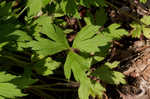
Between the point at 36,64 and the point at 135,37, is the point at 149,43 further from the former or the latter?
the point at 36,64

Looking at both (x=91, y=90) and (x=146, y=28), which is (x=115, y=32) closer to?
(x=146, y=28)

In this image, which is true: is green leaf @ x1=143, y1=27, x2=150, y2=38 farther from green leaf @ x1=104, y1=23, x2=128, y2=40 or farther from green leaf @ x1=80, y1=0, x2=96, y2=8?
green leaf @ x1=80, y1=0, x2=96, y2=8

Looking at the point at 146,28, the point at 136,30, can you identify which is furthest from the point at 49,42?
the point at 146,28

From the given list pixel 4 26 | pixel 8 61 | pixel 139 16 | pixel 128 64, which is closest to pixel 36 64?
pixel 8 61

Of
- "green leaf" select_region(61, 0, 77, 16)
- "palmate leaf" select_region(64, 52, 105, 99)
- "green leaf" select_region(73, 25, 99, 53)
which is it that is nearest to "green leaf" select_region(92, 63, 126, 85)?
"palmate leaf" select_region(64, 52, 105, 99)

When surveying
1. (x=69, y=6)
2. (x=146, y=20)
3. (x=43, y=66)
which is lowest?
(x=43, y=66)
